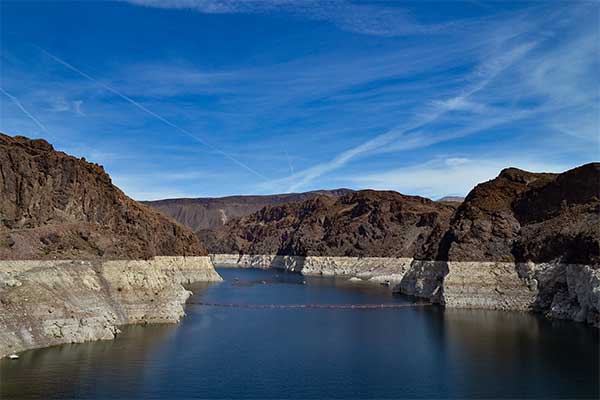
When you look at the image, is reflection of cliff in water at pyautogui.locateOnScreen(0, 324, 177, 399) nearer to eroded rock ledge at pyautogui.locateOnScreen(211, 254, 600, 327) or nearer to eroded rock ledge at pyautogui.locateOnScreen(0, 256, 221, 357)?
eroded rock ledge at pyautogui.locateOnScreen(0, 256, 221, 357)

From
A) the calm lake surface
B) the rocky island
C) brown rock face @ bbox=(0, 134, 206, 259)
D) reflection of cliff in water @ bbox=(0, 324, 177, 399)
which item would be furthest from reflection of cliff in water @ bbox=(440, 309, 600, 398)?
brown rock face @ bbox=(0, 134, 206, 259)

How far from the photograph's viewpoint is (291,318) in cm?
7225

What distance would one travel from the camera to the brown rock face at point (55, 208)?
2233 inches

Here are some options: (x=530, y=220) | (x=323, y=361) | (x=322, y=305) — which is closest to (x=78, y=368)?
(x=323, y=361)

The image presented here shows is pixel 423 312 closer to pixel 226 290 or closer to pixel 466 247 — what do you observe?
pixel 466 247

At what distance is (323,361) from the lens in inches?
1797

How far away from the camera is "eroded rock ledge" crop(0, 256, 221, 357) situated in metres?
44.3

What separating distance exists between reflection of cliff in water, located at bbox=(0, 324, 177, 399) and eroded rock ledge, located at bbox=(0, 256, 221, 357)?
157 centimetres

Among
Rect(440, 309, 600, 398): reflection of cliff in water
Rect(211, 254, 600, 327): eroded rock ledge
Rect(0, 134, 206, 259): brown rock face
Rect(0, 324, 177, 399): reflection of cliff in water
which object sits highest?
Answer: Rect(0, 134, 206, 259): brown rock face

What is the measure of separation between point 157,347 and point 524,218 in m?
61.4

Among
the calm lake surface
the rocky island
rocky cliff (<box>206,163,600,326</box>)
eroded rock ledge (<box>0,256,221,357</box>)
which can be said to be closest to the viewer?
the calm lake surface

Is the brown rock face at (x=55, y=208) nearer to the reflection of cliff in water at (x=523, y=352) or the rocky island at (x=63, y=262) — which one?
the rocky island at (x=63, y=262)

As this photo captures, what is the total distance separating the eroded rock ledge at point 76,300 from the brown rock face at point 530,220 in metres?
44.1

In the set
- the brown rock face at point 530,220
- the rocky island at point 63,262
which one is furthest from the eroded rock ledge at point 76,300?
the brown rock face at point 530,220
